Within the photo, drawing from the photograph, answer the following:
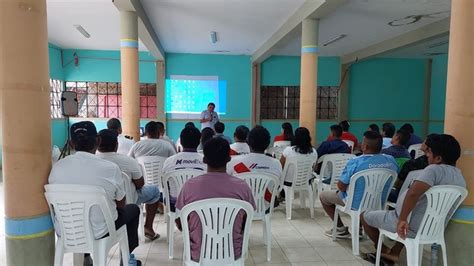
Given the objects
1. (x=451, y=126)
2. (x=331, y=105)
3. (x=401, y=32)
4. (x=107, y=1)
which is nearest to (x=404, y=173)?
(x=451, y=126)

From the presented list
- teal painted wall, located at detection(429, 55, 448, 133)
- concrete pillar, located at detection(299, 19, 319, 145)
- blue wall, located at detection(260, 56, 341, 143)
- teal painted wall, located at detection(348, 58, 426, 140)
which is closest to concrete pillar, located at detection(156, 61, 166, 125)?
blue wall, located at detection(260, 56, 341, 143)

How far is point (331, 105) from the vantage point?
1176 cm

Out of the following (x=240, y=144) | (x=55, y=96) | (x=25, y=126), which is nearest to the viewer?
(x=25, y=126)

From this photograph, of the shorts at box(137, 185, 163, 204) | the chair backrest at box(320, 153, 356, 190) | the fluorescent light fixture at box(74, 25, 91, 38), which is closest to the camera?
the shorts at box(137, 185, 163, 204)

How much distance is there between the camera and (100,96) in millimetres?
10781

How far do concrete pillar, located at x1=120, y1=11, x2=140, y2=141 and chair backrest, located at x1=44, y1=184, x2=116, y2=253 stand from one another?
360 centimetres

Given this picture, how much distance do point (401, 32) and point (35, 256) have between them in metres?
8.27

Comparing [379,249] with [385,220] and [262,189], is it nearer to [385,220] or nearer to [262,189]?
[385,220]

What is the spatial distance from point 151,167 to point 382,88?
998cm

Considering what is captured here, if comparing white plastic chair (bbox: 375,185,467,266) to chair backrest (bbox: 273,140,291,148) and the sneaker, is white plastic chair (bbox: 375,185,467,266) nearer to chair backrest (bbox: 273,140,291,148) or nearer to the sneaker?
the sneaker

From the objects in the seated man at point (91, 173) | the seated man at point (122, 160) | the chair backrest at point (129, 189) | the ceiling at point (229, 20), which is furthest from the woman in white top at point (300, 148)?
the ceiling at point (229, 20)

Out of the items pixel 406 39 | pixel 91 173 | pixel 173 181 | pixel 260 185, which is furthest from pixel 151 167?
pixel 406 39

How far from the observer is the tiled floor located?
300cm

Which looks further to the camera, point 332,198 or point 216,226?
point 332,198
